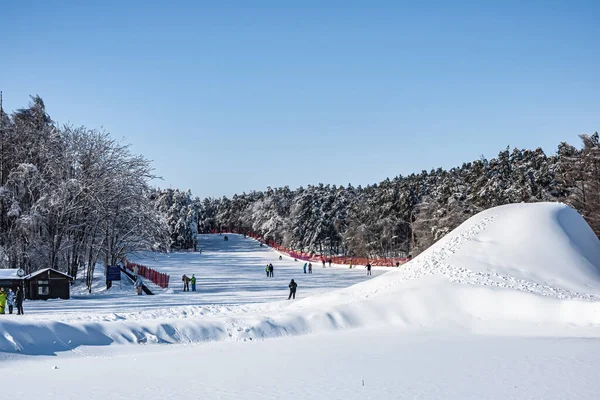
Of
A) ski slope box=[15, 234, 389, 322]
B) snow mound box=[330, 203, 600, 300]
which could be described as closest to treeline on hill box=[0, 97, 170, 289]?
ski slope box=[15, 234, 389, 322]

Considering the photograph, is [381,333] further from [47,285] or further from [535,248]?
[47,285]

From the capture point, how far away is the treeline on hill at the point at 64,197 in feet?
124

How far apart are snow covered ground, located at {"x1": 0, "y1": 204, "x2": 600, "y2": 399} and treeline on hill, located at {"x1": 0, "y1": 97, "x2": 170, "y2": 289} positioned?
8195 millimetres

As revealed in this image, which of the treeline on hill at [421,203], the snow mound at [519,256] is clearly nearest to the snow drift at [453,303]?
the snow mound at [519,256]

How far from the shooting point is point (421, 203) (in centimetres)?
7394

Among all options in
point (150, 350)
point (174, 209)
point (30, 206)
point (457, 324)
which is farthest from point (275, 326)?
point (174, 209)

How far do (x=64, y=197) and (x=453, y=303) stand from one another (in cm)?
2700

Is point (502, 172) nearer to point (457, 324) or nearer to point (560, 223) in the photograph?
point (560, 223)

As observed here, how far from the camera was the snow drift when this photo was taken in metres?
19.8

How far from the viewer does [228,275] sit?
164ft

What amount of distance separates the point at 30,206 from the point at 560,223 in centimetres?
3524

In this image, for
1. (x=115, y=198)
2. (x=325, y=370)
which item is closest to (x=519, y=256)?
(x=325, y=370)

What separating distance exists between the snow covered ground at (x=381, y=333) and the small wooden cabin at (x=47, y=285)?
1838 mm

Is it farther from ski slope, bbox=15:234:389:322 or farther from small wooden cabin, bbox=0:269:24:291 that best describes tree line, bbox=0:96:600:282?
small wooden cabin, bbox=0:269:24:291
